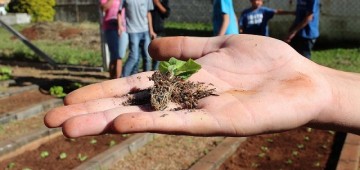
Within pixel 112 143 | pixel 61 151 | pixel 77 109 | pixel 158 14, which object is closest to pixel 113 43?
pixel 158 14

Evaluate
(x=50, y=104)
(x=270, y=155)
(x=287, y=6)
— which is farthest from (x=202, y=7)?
(x=270, y=155)

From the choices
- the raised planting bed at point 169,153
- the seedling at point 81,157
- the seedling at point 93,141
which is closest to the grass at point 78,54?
the seedling at point 93,141

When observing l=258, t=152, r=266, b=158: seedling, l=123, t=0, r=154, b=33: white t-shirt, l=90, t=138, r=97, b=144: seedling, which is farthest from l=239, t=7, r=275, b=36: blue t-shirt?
l=90, t=138, r=97, b=144: seedling

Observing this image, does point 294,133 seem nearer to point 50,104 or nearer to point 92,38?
point 50,104

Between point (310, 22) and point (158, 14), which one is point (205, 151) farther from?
point (158, 14)

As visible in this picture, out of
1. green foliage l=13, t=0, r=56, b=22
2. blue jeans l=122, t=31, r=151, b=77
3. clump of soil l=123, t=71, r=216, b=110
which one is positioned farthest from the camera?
green foliage l=13, t=0, r=56, b=22

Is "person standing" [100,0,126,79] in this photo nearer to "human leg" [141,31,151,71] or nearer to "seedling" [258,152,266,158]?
"human leg" [141,31,151,71]

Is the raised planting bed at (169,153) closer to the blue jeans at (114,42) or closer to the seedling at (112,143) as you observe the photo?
the seedling at (112,143)
